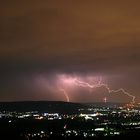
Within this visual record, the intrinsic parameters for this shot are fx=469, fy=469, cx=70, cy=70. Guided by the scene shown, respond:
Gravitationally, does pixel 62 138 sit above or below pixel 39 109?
below

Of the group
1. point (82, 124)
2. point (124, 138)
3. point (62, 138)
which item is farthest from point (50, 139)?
point (82, 124)

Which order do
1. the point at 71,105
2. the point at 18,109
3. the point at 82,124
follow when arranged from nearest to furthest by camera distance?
the point at 82,124, the point at 18,109, the point at 71,105

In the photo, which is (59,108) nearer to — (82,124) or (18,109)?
(18,109)

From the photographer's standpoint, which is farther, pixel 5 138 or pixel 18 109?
pixel 18 109

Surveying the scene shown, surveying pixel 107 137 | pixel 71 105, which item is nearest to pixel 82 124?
pixel 107 137

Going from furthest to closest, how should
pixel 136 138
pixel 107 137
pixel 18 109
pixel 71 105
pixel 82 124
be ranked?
pixel 71 105 < pixel 18 109 < pixel 82 124 < pixel 107 137 < pixel 136 138

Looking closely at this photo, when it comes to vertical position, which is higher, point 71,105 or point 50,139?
point 71,105

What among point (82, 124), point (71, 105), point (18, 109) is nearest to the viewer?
point (82, 124)

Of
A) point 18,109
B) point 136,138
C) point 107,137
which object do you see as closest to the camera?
point 136,138

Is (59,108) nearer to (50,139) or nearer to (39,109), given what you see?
(39,109)
